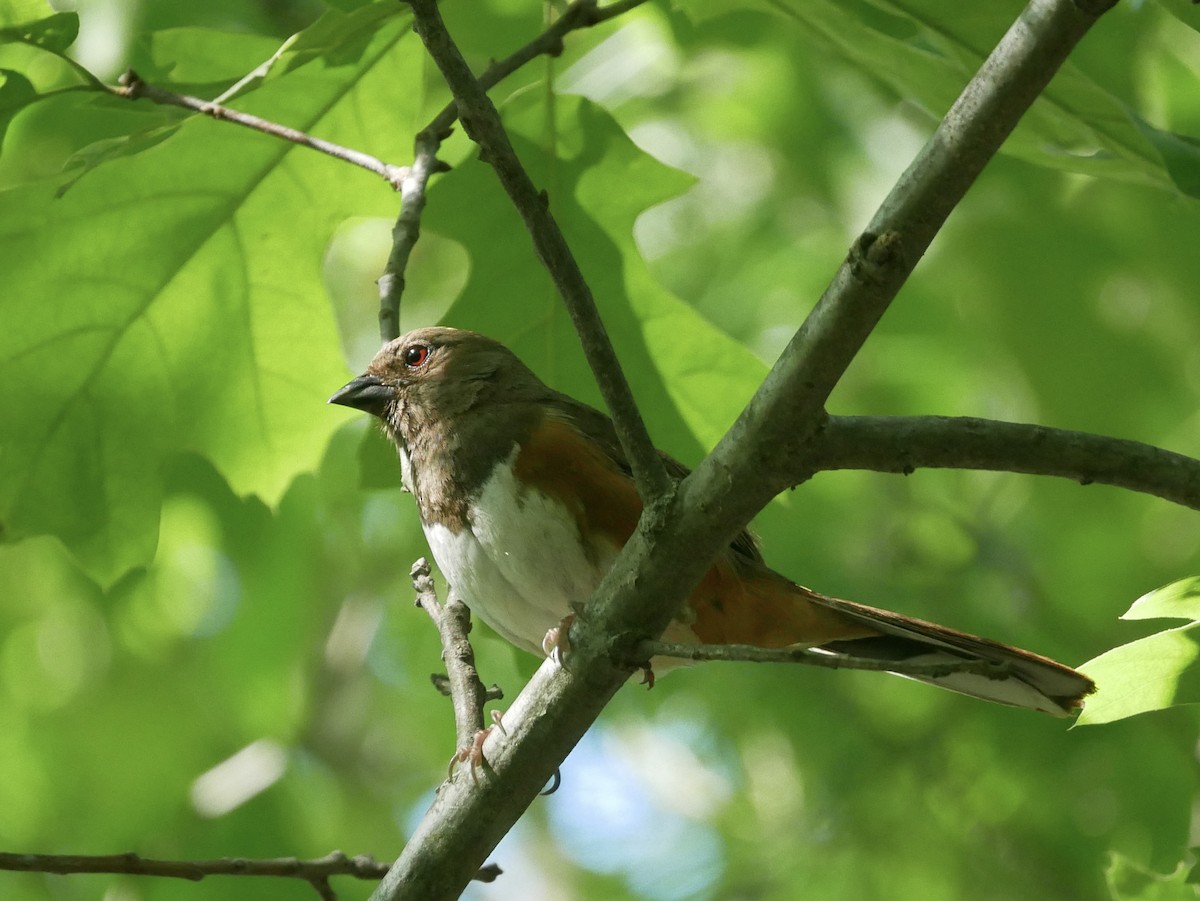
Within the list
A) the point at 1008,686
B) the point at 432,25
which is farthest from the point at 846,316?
the point at 1008,686

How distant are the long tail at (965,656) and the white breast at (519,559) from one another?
0.81 metres

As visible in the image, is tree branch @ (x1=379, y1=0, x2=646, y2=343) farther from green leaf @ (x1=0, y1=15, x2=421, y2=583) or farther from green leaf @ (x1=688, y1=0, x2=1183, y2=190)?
green leaf @ (x1=688, y1=0, x2=1183, y2=190)

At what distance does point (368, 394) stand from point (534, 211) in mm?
2191

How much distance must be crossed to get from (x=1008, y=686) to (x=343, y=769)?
458 cm

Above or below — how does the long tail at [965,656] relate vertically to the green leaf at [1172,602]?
above

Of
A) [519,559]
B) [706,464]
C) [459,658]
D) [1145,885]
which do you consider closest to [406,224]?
[519,559]

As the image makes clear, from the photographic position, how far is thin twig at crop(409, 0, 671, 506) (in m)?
2.07

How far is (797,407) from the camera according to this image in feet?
7.09

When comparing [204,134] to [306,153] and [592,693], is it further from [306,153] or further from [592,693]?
[592,693]

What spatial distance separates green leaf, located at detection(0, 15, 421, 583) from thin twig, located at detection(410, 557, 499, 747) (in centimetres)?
77

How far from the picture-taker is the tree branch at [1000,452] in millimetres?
2197

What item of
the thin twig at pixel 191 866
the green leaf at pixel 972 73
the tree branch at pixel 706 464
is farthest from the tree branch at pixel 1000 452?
the thin twig at pixel 191 866

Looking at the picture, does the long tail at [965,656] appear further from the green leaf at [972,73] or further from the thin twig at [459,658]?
the green leaf at [972,73]

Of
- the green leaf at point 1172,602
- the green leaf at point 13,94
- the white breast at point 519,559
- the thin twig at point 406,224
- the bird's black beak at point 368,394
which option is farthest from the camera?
the bird's black beak at point 368,394
